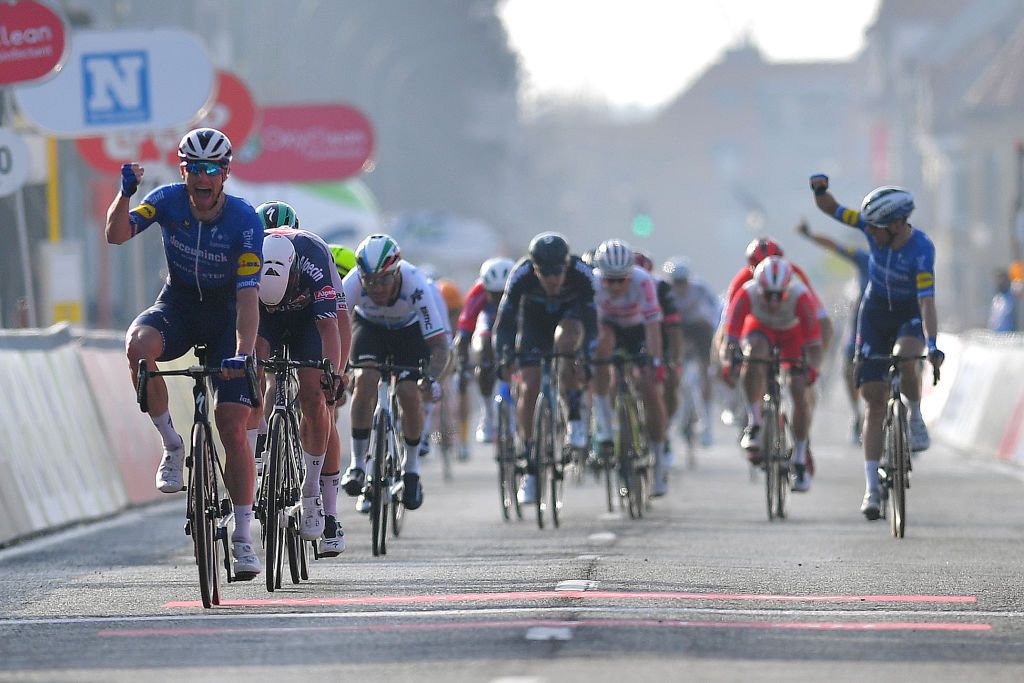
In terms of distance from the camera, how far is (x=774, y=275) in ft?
53.3

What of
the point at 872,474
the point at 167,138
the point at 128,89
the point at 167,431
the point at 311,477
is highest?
the point at 128,89

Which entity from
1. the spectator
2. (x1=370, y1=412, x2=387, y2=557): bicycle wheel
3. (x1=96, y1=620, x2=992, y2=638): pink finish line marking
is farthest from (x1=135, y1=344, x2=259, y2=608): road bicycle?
the spectator

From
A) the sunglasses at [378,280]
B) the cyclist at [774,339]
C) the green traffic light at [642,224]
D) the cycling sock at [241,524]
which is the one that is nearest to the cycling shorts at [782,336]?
the cyclist at [774,339]

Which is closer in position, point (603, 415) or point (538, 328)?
point (538, 328)

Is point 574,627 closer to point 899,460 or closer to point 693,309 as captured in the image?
point 899,460

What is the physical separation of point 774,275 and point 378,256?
13.1 feet

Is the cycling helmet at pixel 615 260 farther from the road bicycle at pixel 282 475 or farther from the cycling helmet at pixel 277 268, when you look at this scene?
the cycling helmet at pixel 277 268

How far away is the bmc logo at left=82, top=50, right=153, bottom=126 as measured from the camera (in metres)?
21.9

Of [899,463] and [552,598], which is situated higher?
[899,463]

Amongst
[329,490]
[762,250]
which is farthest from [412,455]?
[762,250]

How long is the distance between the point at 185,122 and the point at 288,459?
10.9m

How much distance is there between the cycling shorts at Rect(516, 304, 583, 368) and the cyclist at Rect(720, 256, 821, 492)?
3.99ft

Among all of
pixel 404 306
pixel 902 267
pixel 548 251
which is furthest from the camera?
pixel 548 251

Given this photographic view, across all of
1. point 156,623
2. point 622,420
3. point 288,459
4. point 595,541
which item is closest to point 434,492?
point 622,420
